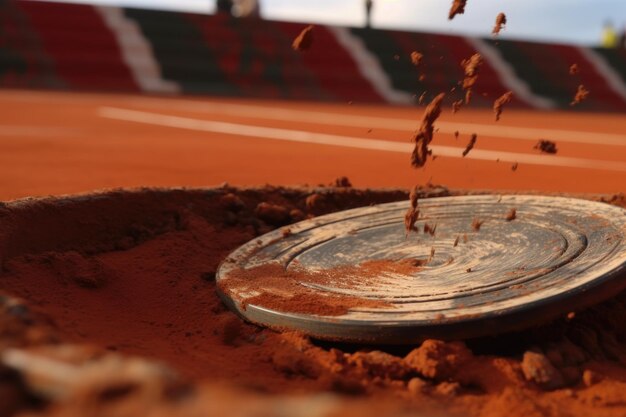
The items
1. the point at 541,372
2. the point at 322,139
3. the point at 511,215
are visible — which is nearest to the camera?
the point at 541,372

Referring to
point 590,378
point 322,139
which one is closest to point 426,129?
point 590,378

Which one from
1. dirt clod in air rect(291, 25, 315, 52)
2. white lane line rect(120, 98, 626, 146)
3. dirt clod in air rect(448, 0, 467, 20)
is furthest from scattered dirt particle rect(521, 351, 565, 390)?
white lane line rect(120, 98, 626, 146)

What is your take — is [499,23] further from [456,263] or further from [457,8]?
[456,263]

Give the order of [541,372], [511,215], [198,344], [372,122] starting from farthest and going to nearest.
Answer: [372,122] < [511,215] < [198,344] < [541,372]

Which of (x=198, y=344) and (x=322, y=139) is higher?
(x=198, y=344)

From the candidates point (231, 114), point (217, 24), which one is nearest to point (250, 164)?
point (231, 114)

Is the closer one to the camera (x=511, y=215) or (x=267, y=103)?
(x=511, y=215)

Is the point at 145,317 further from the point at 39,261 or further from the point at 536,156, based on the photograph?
the point at 536,156
